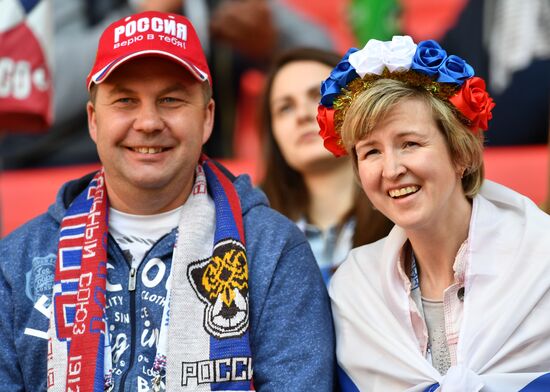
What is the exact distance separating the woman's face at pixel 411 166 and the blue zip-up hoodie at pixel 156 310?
0.39 meters

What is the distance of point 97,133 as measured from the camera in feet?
9.32

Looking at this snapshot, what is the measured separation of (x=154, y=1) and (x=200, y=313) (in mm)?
3159

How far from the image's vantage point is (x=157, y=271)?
2.79 meters

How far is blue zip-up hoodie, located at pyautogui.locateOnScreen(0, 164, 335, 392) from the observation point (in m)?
2.66

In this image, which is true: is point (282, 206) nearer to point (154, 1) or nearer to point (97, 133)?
point (97, 133)

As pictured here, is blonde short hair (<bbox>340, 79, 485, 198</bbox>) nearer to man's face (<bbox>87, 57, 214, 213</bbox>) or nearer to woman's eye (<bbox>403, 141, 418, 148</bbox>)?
woman's eye (<bbox>403, 141, 418, 148</bbox>)

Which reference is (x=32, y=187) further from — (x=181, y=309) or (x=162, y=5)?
(x=181, y=309)

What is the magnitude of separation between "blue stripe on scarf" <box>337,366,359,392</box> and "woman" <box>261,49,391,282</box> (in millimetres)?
998

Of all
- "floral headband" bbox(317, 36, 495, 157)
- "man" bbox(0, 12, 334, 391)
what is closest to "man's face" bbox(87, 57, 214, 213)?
"man" bbox(0, 12, 334, 391)

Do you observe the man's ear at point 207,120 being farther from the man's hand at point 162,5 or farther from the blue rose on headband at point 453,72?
the man's hand at point 162,5

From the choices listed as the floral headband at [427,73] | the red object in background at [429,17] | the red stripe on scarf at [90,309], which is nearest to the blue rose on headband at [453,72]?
→ the floral headband at [427,73]

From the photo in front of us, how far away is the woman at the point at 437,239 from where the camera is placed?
2.46m

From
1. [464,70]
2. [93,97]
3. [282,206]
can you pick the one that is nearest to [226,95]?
[282,206]

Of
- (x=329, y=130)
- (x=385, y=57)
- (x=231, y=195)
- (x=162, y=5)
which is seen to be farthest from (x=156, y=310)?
(x=162, y=5)
